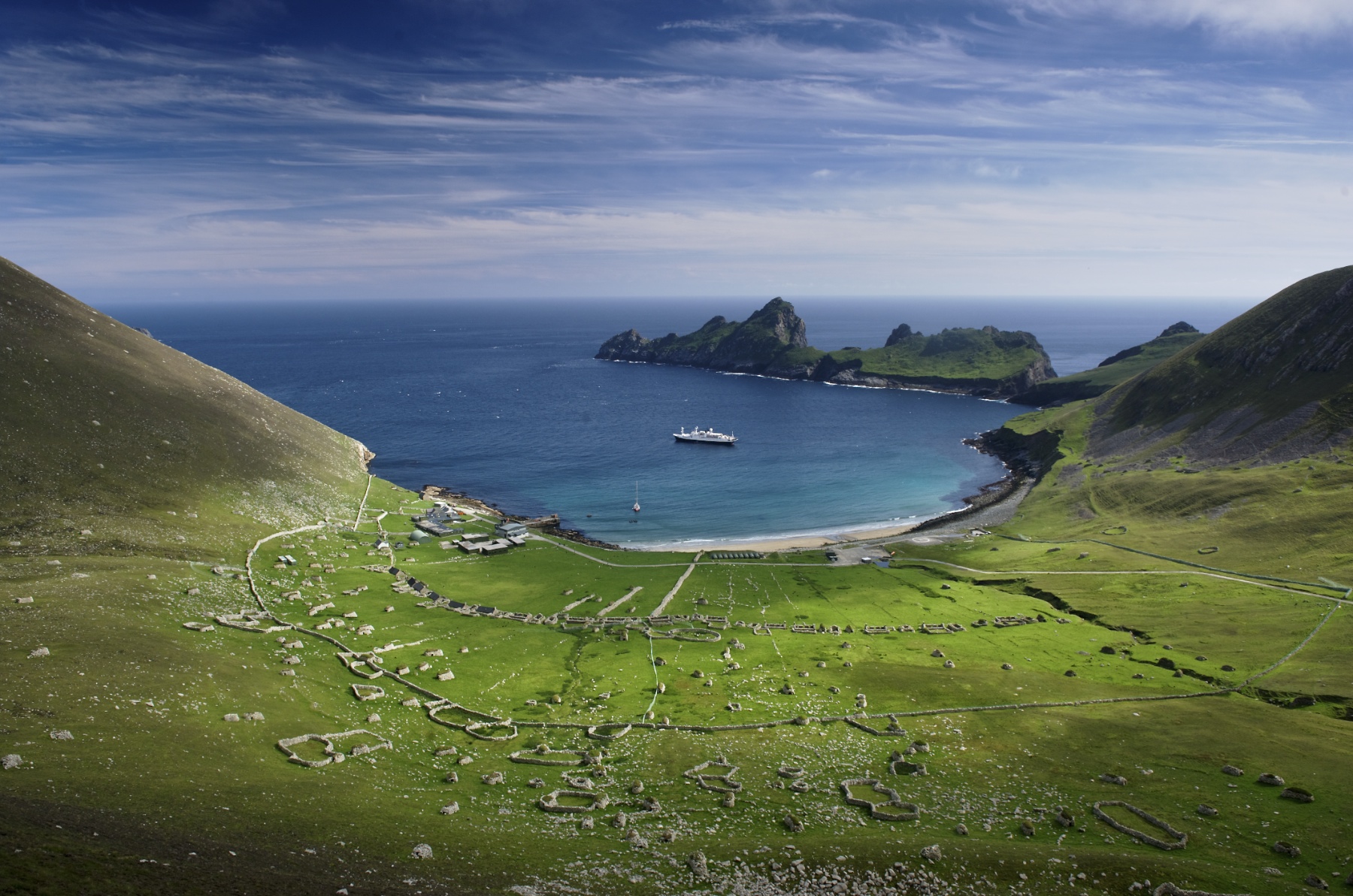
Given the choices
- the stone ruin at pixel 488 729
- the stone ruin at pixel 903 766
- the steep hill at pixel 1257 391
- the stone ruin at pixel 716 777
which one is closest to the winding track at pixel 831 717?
the stone ruin at pixel 488 729

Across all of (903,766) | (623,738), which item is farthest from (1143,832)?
(623,738)

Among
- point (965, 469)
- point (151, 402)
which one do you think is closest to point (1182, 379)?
point (965, 469)

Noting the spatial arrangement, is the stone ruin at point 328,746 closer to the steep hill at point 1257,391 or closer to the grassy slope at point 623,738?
the grassy slope at point 623,738

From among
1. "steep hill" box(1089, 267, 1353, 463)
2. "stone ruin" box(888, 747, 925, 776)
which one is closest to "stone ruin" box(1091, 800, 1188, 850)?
"stone ruin" box(888, 747, 925, 776)

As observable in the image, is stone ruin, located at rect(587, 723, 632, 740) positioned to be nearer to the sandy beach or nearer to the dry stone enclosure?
the dry stone enclosure

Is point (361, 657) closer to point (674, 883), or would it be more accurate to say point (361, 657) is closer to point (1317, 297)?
point (674, 883)

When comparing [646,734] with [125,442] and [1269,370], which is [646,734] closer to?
[125,442]
